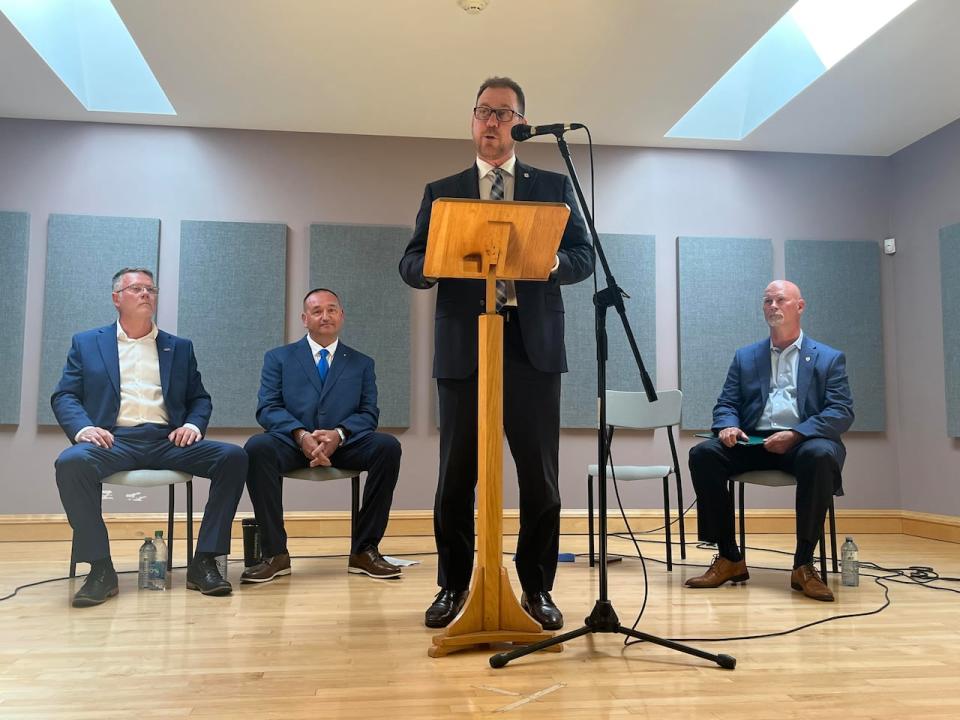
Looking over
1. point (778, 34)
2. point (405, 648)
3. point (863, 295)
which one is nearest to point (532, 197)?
point (405, 648)

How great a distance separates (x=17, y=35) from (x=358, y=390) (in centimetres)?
256

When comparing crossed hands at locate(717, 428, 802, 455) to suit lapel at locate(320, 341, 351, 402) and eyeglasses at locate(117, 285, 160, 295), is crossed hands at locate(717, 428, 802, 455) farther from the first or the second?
eyeglasses at locate(117, 285, 160, 295)

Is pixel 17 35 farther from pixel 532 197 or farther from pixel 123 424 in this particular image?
pixel 532 197

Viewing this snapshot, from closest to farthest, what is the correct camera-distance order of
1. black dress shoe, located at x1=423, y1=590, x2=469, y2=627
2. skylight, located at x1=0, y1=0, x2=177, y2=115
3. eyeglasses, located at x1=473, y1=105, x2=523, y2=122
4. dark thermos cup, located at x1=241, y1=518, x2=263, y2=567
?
eyeglasses, located at x1=473, y1=105, x2=523, y2=122 < black dress shoe, located at x1=423, y1=590, x2=469, y2=627 < dark thermos cup, located at x1=241, y1=518, x2=263, y2=567 < skylight, located at x1=0, y1=0, x2=177, y2=115

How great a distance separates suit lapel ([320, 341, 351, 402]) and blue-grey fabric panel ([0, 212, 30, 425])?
242 centimetres

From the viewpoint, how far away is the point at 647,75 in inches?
182

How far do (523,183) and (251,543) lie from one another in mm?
2178

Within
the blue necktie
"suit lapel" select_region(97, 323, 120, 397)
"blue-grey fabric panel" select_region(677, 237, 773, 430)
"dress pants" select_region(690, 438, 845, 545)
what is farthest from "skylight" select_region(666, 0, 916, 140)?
"suit lapel" select_region(97, 323, 120, 397)

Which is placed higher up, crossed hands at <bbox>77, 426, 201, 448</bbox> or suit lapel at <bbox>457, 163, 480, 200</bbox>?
suit lapel at <bbox>457, 163, 480, 200</bbox>

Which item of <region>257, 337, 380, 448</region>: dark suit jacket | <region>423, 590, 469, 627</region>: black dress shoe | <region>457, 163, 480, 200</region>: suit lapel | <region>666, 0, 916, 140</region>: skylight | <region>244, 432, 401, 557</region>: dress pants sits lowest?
<region>423, 590, 469, 627</region>: black dress shoe

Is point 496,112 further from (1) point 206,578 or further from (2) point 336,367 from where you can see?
(1) point 206,578

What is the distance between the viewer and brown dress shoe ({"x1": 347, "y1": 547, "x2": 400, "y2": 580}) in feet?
11.8

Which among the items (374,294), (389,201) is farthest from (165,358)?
(389,201)

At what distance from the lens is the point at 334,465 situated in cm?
380
